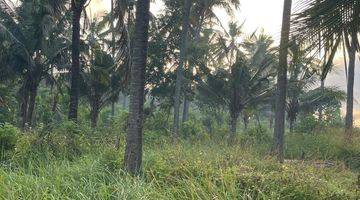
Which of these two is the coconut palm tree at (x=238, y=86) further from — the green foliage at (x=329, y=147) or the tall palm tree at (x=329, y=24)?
the tall palm tree at (x=329, y=24)

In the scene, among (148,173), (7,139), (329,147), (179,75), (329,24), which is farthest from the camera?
(179,75)

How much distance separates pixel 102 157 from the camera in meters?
9.55

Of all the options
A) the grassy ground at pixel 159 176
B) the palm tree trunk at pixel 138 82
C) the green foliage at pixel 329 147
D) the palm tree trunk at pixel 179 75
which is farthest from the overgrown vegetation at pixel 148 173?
the palm tree trunk at pixel 179 75

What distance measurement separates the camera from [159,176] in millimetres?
7922

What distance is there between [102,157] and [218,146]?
9.12ft

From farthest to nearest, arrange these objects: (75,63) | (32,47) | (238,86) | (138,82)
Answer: (238,86), (32,47), (75,63), (138,82)

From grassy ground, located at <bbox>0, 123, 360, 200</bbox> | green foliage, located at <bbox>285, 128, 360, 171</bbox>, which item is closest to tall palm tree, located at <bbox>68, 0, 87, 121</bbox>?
grassy ground, located at <bbox>0, 123, 360, 200</bbox>

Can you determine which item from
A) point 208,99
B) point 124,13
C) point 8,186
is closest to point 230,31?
point 208,99

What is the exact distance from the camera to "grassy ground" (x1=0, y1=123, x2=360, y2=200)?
6371 mm

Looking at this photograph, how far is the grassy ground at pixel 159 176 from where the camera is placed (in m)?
6.37

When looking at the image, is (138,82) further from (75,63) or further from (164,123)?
(164,123)

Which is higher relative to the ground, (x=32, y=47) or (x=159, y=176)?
(x=32, y=47)

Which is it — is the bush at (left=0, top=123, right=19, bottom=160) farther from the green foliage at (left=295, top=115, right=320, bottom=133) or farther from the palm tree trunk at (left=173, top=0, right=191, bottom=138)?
the green foliage at (left=295, top=115, right=320, bottom=133)

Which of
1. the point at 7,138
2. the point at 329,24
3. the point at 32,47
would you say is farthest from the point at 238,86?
the point at 329,24
